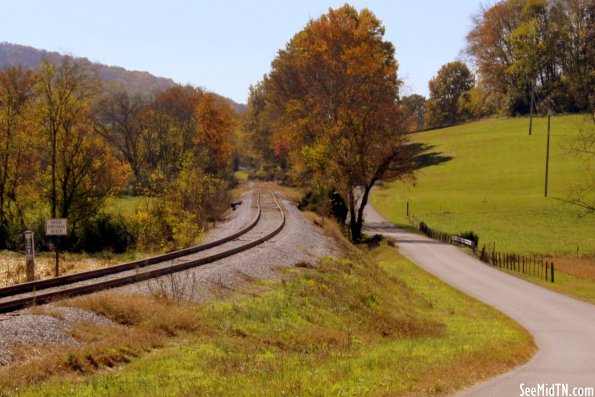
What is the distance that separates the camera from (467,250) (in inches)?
1855

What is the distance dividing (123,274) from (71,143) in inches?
806

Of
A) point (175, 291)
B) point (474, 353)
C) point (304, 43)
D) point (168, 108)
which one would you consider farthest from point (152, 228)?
point (168, 108)

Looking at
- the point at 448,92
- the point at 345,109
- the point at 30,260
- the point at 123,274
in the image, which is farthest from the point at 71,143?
the point at 448,92

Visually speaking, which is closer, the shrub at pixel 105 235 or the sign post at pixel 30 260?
the sign post at pixel 30 260

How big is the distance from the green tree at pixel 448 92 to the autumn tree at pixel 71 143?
376 ft

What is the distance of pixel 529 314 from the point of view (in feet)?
83.0

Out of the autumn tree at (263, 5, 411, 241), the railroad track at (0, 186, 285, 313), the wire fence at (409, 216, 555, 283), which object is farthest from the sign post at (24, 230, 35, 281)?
the autumn tree at (263, 5, 411, 241)

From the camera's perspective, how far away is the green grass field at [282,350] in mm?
9430

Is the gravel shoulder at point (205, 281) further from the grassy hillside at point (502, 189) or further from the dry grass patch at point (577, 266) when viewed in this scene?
the grassy hillside at point (502, 189)

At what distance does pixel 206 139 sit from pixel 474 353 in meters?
68.4

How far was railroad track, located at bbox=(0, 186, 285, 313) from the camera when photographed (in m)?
14.3

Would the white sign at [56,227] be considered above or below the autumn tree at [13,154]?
below

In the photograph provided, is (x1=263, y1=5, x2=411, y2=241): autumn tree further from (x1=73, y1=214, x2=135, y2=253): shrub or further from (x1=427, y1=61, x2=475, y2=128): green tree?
(x1=427, y1=61, x2=475, y2=128): green tree

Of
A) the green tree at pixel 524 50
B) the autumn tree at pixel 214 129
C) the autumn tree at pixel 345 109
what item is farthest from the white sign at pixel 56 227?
the green tree at pixel 524 50
